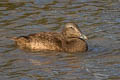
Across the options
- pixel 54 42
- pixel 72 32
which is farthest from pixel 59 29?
pixel 54 42

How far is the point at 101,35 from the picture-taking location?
1273cm

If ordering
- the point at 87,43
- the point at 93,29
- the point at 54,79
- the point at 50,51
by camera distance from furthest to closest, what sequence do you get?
the point at 93,29
the point at 87,43
the point at 50,51
the point at 54,79

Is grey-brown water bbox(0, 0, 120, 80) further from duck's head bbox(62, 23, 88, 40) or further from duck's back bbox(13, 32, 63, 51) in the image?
duck's head bbox(62, 23, 88, 40)

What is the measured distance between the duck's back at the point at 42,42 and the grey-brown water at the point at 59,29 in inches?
10.3

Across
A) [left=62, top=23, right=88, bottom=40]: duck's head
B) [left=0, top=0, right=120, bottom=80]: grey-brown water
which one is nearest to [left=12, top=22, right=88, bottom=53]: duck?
[left=62, top=23, right=88, bottom=40]: duck's head

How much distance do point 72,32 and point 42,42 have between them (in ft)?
2.75

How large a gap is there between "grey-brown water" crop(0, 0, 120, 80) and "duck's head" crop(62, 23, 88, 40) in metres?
0.42

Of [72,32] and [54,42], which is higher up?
[72,32]

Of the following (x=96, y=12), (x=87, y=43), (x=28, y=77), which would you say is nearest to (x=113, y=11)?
(x=96, y=12)

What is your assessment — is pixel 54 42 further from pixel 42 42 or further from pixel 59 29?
pixel 59 29

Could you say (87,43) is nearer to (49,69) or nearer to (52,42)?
(52,42)

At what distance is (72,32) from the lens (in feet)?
39.2

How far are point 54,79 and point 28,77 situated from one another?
0.51m

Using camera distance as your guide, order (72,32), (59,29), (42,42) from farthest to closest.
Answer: (59,29)
(72,32)
(42,42)
